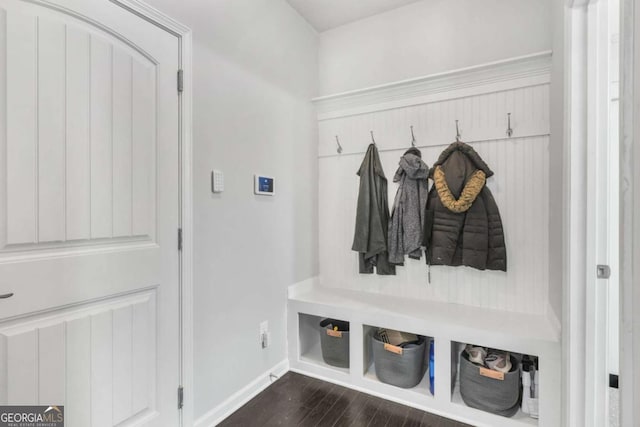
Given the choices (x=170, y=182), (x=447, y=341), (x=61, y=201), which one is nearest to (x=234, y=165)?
(x=170, y=182)

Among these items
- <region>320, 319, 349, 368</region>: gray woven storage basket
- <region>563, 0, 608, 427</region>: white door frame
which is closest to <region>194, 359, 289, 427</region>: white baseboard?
<region>320, 319, 349, 368</region>: gray woven storage basket

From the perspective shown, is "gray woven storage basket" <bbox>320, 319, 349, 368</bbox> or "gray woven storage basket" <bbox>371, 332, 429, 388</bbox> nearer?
"gray woven storage basket" <bbox>371, 332, 429, 388</bbox>

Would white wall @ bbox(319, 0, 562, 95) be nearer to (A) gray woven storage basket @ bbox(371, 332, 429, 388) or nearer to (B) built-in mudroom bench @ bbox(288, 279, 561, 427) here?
(B) built-in mudroom bench @ bbox(288, 279, 561, 427)

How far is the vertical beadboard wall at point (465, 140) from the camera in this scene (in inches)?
75.5

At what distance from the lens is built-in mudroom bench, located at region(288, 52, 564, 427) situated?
1704 mm

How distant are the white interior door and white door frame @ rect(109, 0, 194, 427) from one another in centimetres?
4

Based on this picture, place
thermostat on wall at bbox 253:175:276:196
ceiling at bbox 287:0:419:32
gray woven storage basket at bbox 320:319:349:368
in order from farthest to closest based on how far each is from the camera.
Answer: ceiling at bbox 287:0:419:32, gray woven storage basket at bbox 320:319:349:368, thermostat on wall at bbox 253:175:276:196

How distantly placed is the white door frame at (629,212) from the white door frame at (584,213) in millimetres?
778

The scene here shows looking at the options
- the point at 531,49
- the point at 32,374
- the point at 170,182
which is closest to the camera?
the point at 32,374

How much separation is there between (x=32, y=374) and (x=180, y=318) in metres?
0.57

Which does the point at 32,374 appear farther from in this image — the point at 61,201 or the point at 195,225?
the point at 195,225

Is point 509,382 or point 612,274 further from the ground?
point 612,274

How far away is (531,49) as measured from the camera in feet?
6.40

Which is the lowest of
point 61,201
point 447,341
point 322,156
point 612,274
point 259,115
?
point 447,341
